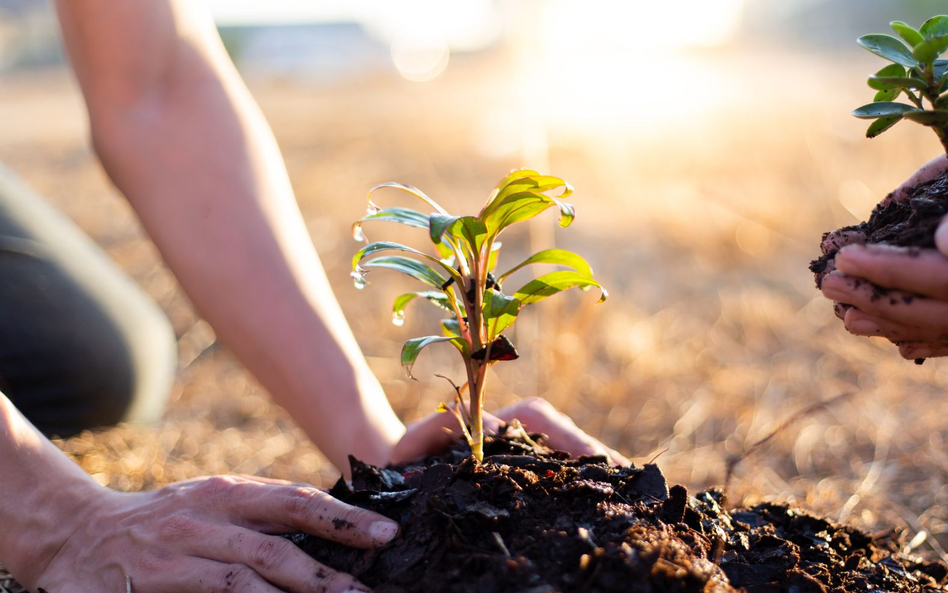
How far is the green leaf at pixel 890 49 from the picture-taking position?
1224mm

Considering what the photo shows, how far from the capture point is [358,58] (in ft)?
109

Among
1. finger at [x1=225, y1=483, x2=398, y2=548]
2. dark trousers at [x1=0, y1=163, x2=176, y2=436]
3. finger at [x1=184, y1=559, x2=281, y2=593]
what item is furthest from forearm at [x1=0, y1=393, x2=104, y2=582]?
dark trousers at [x1=0, y1=163, x2=176, y2=436]

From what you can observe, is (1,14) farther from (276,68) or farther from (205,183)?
(205,183)

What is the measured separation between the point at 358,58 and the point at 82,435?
108 ft

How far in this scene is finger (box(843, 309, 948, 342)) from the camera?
107 centimetres

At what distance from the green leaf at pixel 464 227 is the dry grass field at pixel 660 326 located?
119cm

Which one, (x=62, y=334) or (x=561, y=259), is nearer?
(x=561, y=259)

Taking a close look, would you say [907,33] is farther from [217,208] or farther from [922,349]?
[217,208]

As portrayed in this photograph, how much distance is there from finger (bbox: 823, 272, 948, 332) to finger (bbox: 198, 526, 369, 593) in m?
0.90

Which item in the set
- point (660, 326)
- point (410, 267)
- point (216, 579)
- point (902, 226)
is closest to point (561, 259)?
point (410, 267)

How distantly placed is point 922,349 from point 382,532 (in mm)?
950

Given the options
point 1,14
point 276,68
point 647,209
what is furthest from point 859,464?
point 1,14

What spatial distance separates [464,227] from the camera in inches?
46.9

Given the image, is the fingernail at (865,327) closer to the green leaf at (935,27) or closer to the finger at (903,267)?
the finger at (903,267)
